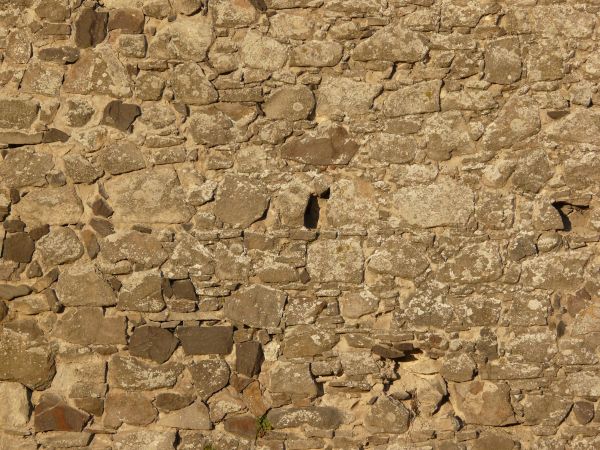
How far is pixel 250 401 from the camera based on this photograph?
4.37 metres

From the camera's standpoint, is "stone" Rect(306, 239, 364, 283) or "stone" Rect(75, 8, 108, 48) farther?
"stone" Rect(75, 8, 108, 48)

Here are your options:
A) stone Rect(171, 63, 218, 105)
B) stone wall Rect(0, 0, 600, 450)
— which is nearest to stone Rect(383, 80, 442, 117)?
stone wall Rect(0, 0, 600, 450)

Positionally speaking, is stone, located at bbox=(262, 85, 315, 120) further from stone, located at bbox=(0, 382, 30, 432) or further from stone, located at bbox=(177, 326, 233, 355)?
stone, located at bbox=(0, 382, 30, 432)

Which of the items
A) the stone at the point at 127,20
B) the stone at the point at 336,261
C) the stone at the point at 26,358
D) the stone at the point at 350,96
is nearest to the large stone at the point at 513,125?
the stone at the point at 350,96

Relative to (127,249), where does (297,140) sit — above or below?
above

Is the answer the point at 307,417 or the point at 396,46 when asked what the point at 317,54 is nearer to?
the point at 396,46

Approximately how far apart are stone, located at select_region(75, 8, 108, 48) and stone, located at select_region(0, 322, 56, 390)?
4.89ft

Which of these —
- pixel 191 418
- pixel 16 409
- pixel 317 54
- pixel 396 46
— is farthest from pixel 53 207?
pixel 396 46

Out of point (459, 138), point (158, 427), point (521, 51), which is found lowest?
point (158, 427)

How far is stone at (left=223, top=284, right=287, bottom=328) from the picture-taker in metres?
4.36

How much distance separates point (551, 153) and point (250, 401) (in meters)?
1.96

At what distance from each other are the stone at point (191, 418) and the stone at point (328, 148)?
135 centimetres

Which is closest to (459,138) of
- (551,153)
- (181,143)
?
(551,153)

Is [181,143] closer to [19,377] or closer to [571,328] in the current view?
[19,377]
